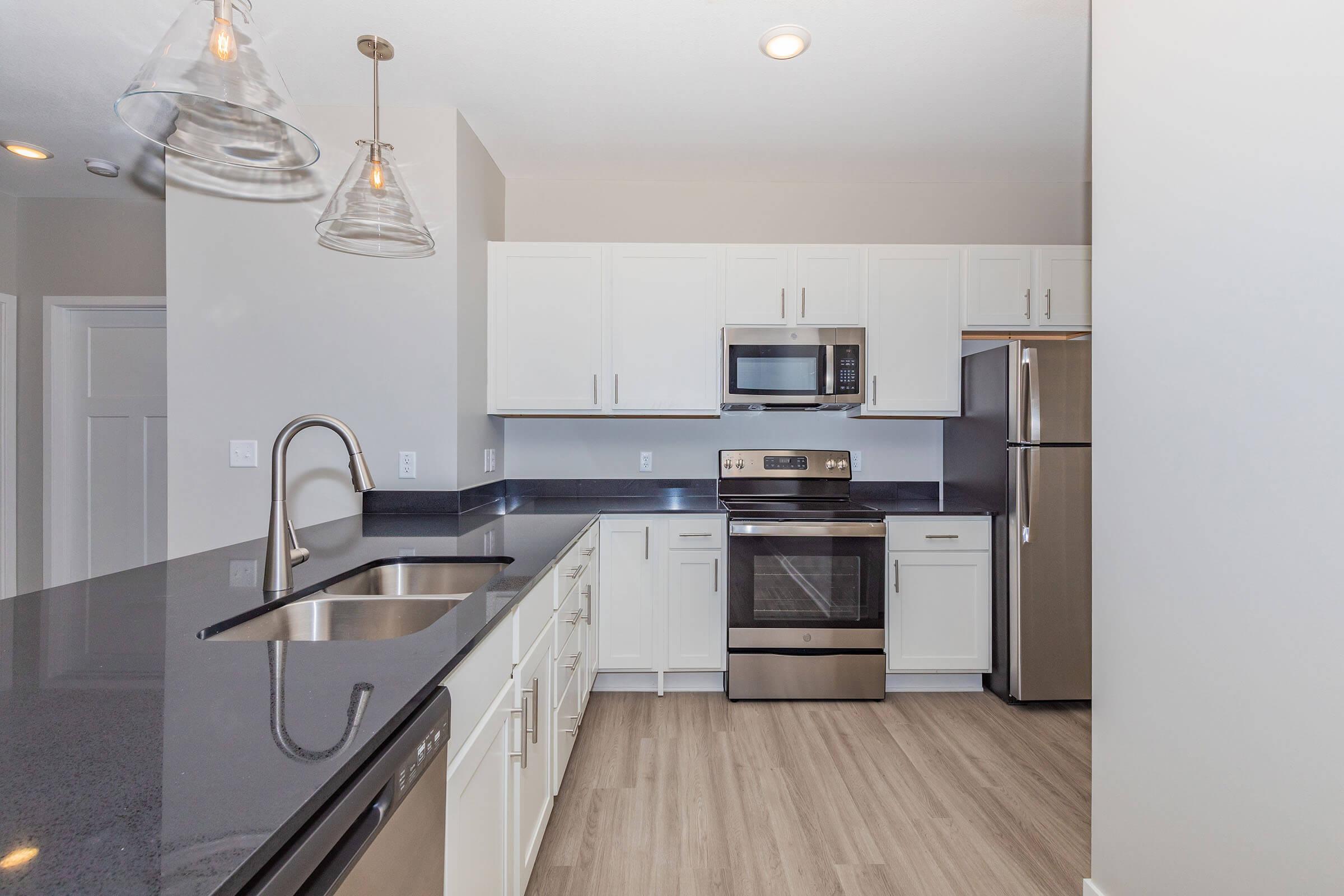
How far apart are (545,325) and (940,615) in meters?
2.29

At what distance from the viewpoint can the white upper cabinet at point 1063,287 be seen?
10.0ft

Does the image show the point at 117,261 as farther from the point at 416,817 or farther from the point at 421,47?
the point at 416,817

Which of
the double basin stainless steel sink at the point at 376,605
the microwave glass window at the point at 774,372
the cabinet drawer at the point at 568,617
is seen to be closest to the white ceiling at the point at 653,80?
the microwave glass window at the point at 774,372

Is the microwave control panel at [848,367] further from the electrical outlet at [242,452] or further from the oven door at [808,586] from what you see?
the electrical outlet at [242,452]

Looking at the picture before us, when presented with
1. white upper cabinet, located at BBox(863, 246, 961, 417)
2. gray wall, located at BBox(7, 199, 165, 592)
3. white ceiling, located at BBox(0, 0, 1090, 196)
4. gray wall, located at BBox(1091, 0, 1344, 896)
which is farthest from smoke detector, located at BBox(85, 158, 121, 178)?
gray wall, located at BBox(1091, 0, 1344, 896)

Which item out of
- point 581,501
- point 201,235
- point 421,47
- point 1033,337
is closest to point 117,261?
point 201,235

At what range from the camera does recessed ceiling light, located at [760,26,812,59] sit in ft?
6.57

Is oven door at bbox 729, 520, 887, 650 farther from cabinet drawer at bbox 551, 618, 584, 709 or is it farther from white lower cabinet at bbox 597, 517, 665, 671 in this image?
cabinet drawer at bbox 551, 618, 584, 709

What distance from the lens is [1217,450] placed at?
3.91 ft

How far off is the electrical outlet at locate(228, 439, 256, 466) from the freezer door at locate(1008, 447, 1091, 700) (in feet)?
10.5

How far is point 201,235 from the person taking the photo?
2.54 metres

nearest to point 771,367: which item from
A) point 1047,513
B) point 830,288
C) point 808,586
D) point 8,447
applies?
point 830,288

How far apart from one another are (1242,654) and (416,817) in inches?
55.1

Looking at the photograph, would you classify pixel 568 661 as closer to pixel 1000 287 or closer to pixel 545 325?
pixel 545 325
